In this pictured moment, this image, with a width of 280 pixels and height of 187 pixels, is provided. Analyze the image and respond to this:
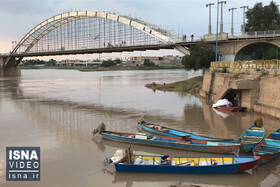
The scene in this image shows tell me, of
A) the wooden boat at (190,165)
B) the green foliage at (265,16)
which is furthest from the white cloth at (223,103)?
the green foliage at (265,16)

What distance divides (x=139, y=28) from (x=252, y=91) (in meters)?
31.8

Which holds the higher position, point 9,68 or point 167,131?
point 9,68

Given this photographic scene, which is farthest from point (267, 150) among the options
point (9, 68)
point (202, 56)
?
point (9, 68)

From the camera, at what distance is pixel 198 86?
3347cm

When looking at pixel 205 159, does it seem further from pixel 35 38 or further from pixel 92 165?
pixel 35 38

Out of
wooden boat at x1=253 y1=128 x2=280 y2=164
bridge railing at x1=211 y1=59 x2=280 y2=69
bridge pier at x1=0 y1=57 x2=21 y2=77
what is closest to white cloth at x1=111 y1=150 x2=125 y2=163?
wooden boat at x1=253 y1=128 x2=280 y2=164

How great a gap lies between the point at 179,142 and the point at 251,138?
303 cm

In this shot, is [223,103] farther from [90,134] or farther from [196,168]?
[196,168]

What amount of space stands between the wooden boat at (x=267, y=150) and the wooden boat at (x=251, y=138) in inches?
10.4

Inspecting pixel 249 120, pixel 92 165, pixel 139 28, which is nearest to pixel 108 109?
pixel 249 120

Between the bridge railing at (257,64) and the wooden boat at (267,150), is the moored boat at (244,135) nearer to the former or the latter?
the wooden boat at (267,150)

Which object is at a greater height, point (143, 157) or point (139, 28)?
point (139, 28)

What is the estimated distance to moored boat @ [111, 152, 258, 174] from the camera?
28.8 feet

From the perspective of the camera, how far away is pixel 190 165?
8.85 meters
